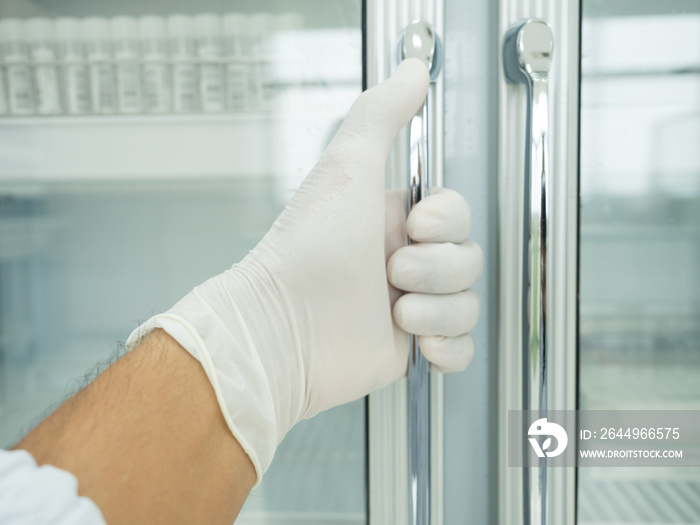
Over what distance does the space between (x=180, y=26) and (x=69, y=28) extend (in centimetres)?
20

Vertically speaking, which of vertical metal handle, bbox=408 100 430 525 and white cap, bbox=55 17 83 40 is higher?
white cap, bbox=55 17 83 40

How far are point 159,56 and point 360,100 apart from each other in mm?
375

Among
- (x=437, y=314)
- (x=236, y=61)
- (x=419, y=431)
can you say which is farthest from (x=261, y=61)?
(x=419, y=431)

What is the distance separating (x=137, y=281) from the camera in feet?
2.54

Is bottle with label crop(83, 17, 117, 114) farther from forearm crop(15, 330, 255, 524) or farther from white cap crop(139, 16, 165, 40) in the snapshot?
forearm crop(15, 330, 255, 524)

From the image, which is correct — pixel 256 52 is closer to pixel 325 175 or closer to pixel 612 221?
pixel 325 175

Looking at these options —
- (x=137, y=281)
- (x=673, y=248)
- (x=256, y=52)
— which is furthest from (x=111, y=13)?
(x=673, y=248)

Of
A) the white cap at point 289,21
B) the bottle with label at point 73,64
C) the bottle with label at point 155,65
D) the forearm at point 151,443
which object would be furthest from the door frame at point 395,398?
the bottle with label at point 73,64

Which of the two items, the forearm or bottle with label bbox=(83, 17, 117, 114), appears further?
bottle with label bbox=(83, 17, 117, 114)

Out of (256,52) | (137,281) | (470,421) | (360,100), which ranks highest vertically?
(256,52)

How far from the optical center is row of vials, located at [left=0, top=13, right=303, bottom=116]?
0.71m

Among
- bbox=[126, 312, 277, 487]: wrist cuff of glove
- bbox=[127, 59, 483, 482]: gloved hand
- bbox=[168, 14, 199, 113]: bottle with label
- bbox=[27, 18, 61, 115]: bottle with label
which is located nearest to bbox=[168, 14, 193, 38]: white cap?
bbox=[168, 14, 199, 113]: bottle with label

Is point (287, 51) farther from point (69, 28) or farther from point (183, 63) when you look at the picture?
point (69, 28)

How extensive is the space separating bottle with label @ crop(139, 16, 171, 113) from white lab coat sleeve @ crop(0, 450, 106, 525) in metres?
0.58
